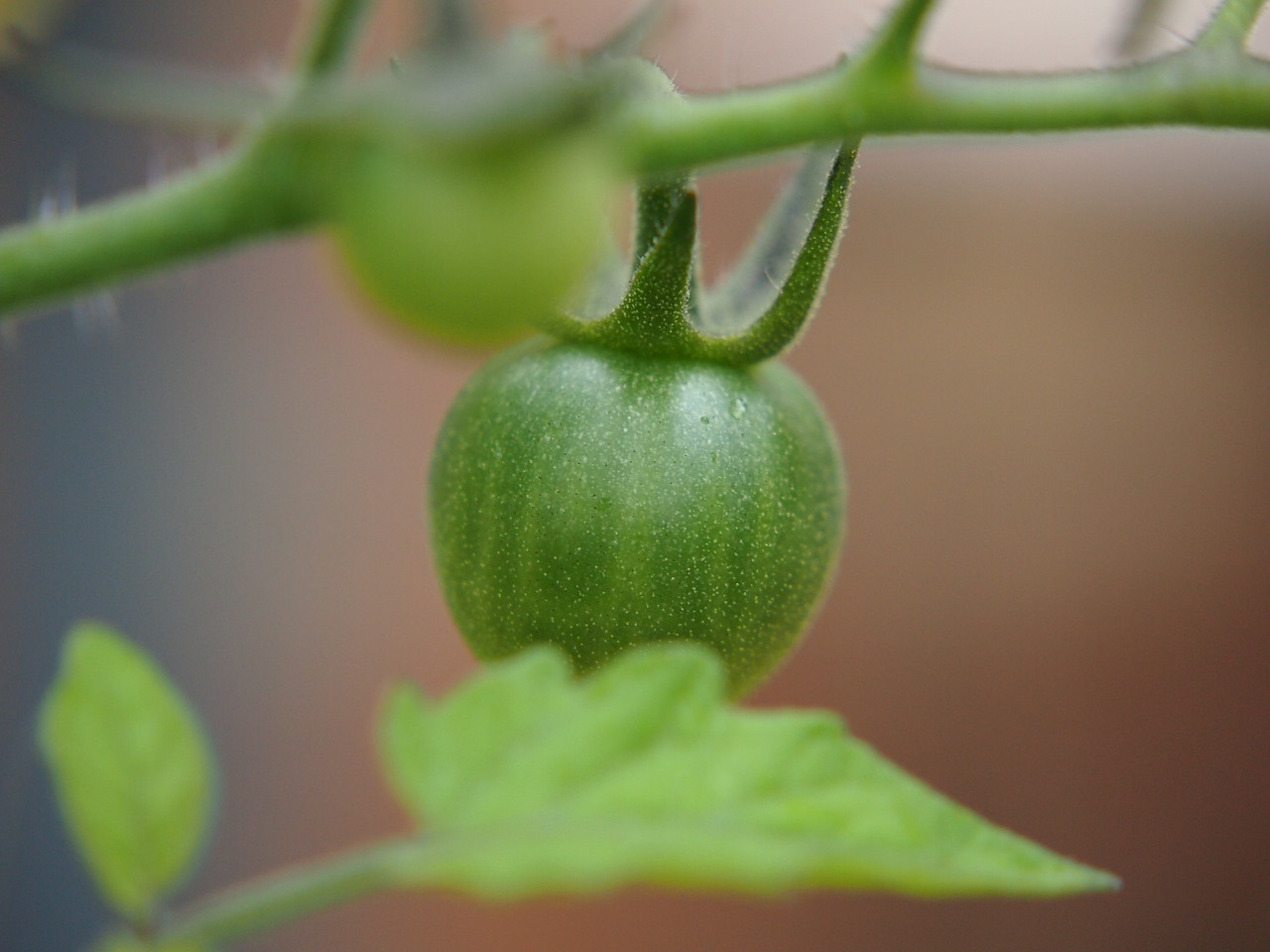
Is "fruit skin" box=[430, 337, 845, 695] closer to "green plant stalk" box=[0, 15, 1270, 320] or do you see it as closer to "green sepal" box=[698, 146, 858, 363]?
"green sepal" box=[698, 146, 858, 363]

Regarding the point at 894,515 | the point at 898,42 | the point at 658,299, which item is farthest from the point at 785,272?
the point at 894,515

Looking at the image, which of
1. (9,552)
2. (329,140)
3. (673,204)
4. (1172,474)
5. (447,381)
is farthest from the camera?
(1172,474)


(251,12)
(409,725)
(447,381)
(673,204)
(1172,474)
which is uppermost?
(251,12)

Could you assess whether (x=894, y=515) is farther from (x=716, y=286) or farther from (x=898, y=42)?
(x=898, y=42)

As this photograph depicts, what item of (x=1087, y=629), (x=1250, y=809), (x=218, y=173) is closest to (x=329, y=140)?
(x=218, y=173)

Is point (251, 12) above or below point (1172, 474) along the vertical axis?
above

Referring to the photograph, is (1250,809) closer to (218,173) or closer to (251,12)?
(251,12)

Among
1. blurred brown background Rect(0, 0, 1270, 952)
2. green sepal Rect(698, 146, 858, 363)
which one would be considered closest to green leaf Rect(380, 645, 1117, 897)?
green sepal Rect(698, 146, 858, 363)
